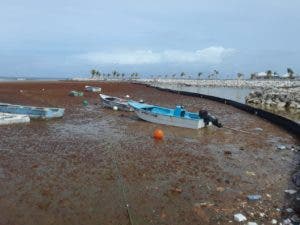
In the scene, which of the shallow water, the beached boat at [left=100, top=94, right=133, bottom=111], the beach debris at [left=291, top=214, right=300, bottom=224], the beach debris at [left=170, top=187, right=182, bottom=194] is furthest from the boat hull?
the beach debris at [left=291, top=214, right=300, bottom=224]

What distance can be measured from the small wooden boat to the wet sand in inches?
33.4

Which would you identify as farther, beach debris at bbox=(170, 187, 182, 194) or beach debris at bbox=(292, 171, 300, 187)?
beach debris at bbox=(292, 171, 300, 187)

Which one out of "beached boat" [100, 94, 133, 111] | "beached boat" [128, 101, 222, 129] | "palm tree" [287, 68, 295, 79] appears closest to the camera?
"beached boat" [128, 101, 222, 129]

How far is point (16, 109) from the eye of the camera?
26.3 meters

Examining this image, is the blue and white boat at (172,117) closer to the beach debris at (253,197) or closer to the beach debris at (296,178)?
the beach debris at (296,178)

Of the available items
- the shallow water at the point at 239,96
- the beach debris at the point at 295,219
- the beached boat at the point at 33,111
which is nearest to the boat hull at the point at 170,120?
the beached boat at the point at 33,111

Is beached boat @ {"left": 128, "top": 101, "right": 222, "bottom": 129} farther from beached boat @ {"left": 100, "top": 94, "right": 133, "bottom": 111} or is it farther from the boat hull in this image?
beached boat @ {"left": 100, "top": 94, "right": 133, "bottom": 111}

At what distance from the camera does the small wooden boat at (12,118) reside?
2353 centimetres

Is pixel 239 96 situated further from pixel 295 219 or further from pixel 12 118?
pixel 295 219

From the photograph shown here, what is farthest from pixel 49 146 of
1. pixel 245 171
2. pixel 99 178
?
pixel 245 171

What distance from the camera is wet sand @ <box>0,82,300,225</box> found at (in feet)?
32.6

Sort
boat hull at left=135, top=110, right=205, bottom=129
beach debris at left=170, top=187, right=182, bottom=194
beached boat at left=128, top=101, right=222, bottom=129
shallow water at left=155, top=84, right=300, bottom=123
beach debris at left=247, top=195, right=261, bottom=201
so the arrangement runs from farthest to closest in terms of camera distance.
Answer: shallow water at left=155, top=84, right=300, bottom=123
beached boat at left=128, top=101, right=222, bottom=129
boat hull at left=135, top=110, right=205, bottom=129
beach debris at left=170, top=187, right=182, bottom=194
beach debris at left=247, top=195, right=261, bottom=201

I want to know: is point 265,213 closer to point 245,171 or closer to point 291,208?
point 291,208

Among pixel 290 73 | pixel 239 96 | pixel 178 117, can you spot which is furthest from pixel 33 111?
pixel 290 73
